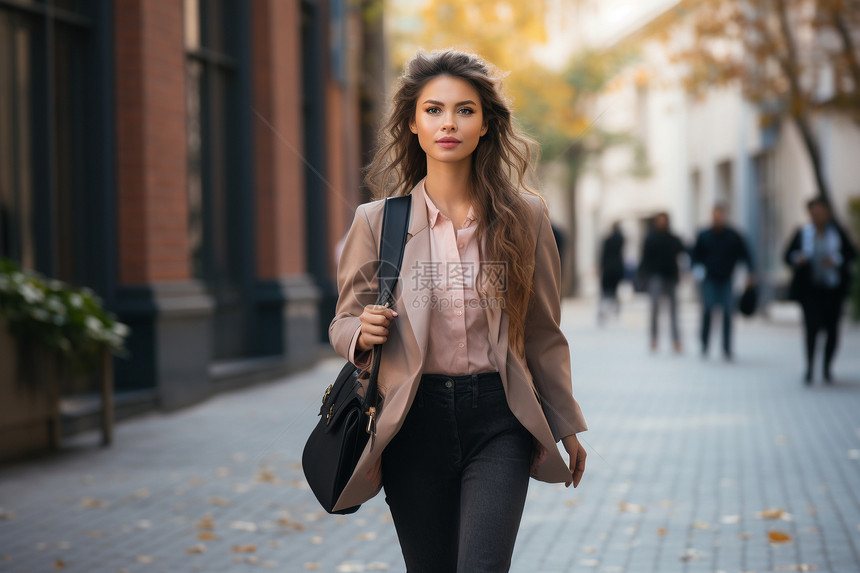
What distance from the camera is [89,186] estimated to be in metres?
10.2

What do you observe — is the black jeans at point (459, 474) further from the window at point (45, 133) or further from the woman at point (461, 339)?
the window at point (45, 133)

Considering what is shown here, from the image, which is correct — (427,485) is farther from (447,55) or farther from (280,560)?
(280,560)

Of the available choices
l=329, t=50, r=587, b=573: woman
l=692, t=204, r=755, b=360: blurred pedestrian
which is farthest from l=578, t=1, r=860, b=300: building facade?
l=329, t=50, r=587, b=573: woman

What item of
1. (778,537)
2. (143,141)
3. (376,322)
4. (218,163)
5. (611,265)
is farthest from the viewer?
(611,265)

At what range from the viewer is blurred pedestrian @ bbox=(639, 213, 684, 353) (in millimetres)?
16531

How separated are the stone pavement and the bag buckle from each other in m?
0.22

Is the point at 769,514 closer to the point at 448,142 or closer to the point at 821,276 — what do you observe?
the point at 448,142

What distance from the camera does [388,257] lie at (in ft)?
9.79

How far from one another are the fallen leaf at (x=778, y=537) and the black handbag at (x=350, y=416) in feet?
10.9

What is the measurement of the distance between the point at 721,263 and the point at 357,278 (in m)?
12.5

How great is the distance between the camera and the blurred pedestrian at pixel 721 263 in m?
14.8

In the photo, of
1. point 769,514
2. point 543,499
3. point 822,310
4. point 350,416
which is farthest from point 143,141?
point 350,416

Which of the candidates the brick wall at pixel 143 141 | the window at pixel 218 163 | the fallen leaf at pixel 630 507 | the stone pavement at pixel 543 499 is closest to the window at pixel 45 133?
the brick wall at pixel 143 141

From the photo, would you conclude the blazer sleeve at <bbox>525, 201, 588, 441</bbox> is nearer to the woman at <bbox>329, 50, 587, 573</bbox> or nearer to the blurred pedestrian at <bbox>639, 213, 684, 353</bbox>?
the woman at <bbox>329, 50, 587, 573</bbox>
